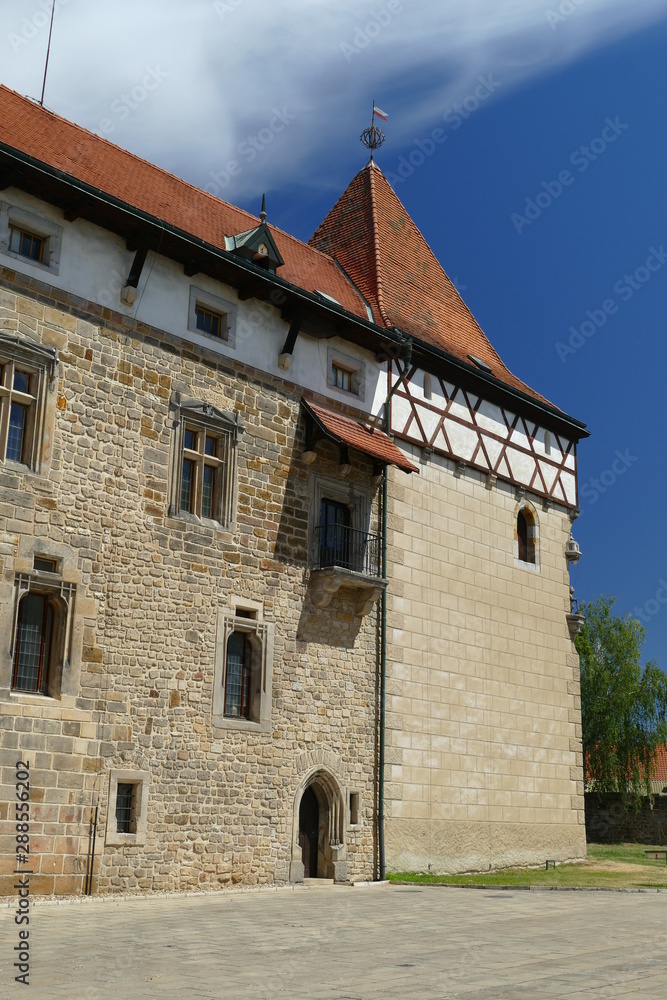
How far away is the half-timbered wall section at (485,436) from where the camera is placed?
2022cm

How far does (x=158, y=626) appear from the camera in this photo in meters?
14.9

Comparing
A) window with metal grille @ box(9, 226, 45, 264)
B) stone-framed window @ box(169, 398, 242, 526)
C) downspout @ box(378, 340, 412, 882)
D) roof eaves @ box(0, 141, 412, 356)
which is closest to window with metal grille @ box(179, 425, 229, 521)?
stone-framed window @ box(169, 398, 242, 526)

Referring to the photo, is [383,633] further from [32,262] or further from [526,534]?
[32,262]

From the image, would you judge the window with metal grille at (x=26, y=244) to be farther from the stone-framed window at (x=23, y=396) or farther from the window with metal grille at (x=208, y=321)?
the window with metal grille at (x=208, y=321)

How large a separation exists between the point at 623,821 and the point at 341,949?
29689mm

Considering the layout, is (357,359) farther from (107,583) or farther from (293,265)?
(107,583)

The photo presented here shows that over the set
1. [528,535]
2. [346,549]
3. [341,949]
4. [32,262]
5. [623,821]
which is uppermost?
[32,262]

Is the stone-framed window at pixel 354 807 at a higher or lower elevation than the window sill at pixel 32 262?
lower

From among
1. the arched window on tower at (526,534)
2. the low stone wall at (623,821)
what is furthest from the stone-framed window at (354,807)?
the low stone wall at (623,821)

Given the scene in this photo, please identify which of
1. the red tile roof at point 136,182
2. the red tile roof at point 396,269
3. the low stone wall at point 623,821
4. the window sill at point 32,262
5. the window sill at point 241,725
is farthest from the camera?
the low stone wall at point 623,821

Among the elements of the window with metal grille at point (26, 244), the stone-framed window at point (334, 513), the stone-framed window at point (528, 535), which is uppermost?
the window with metal grille at point (26, 244)

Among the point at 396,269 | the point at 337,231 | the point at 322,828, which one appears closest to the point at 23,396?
the point at 322,828

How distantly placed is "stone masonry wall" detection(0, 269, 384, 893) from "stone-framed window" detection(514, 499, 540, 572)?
6.52 metres

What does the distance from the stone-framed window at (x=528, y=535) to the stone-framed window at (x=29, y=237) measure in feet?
38.6
